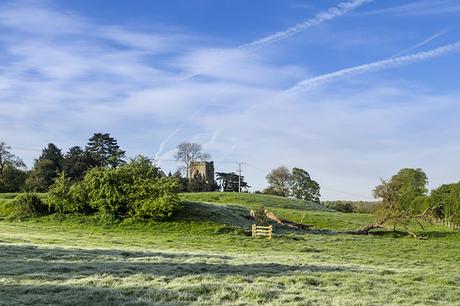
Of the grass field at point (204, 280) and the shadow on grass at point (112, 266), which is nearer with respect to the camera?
the grass field at point (204, 280)

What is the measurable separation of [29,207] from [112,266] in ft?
116

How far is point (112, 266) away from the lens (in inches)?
644

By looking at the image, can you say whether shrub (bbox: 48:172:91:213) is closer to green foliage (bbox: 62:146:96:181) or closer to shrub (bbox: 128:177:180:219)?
shrub (bbox: 128:177:180:219)

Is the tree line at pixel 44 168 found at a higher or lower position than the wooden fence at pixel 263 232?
higher

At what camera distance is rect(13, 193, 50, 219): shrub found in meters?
47.7

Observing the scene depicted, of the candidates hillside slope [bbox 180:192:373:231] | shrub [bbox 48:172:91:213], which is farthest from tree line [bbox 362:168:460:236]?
shrub [bbox 48:172:91:213]

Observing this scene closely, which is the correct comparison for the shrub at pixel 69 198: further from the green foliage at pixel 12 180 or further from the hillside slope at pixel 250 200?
the green foliage at pixel 12 180

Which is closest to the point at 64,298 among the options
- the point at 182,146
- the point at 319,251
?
the point at 319,251

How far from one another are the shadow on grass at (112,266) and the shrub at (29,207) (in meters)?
27.5

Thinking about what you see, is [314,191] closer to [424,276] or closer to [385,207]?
[385,207]

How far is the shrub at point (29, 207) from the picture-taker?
47.7 meters

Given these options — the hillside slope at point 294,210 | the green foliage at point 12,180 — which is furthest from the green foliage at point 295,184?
the green foliage at point 12,180

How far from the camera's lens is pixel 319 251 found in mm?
29016

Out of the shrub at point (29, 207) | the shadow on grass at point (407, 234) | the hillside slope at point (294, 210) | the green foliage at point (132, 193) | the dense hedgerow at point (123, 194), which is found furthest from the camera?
the hillside slope at point (294, 210)
